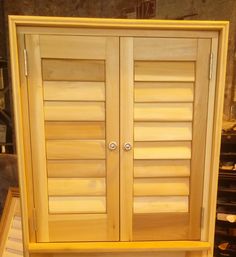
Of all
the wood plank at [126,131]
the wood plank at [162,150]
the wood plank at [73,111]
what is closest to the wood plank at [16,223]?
the wood plank at [126,131]

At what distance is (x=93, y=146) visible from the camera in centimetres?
118

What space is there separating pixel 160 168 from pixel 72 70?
65cm

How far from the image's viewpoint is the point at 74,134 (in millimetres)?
1170

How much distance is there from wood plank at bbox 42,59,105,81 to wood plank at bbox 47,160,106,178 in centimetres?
41

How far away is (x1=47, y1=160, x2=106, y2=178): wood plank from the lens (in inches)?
46.9

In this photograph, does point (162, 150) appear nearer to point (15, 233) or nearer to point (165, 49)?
point (165, 49)

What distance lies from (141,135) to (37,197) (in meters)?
0.61

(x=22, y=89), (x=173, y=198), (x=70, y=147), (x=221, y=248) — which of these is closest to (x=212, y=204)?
(x=173, y=198)

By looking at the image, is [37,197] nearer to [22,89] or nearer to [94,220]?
[94,220]

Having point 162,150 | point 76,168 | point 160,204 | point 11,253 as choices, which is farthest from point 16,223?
point 162,150

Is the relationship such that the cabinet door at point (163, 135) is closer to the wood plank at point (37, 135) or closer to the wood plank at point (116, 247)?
the wood plank at point (116, 247)

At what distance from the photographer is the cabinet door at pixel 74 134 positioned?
1097 millimetres

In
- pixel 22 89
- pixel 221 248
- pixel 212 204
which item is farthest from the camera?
pixel 221 248

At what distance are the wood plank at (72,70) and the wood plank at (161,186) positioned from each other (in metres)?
0.57
